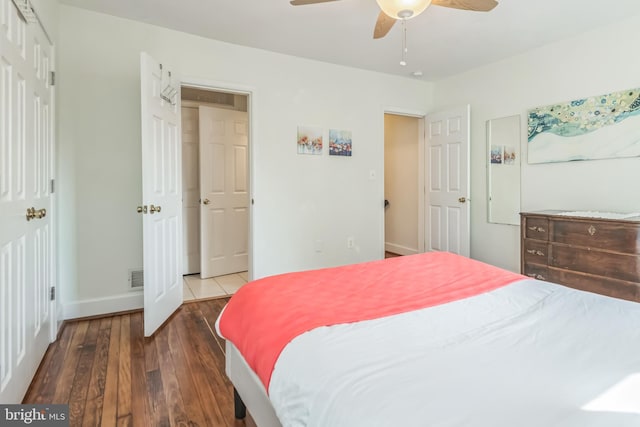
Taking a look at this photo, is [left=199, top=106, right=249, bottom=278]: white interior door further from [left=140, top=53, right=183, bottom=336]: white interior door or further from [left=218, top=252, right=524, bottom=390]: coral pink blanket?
[left=218, top=252, right=524, bottom=390]: coral pink blanket

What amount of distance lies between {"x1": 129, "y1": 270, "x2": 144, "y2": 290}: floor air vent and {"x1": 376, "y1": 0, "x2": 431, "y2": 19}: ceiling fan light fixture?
109 inches

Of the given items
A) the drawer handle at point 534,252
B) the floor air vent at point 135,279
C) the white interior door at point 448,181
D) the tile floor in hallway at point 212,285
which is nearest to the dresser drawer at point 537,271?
the drawer handle at point 534,252

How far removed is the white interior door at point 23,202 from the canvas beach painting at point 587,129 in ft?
13.2

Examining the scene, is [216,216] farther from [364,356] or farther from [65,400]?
[364,356]

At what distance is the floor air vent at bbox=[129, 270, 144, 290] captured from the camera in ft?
9.70

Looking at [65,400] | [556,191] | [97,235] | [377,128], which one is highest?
[377,128]

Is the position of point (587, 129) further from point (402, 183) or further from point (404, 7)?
point (402, 183)

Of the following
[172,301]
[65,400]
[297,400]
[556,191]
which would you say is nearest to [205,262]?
[172,301]

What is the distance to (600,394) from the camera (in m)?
0.72

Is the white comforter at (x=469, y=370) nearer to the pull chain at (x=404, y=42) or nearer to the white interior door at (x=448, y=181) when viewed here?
the pull chain at (x=404, y=42)

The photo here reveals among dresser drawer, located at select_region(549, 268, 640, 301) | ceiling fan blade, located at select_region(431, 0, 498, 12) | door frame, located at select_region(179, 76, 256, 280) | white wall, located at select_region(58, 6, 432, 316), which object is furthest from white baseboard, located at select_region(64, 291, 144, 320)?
dresser drawer, located at select_region(549, 268, 640, 301)

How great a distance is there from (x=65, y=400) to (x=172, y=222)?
1483 mm

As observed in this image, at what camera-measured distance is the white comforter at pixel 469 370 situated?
679 mm

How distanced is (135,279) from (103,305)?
0.31 meters
